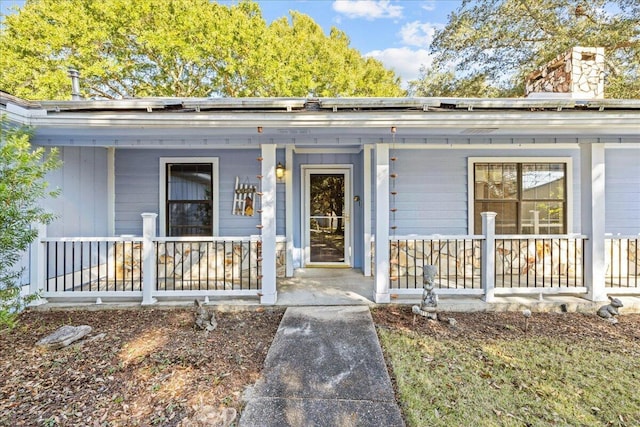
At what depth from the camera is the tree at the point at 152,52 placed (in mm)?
10766

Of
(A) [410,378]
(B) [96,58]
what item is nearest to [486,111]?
(A) [410,378]

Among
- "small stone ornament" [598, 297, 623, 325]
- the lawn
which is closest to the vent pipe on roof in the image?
the lawn

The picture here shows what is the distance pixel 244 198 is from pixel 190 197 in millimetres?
1091

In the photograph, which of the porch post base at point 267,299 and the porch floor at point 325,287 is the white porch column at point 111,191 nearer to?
the porch floor at point 325,287

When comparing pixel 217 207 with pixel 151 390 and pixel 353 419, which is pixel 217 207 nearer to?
pixel 151 390

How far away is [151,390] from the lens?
2537 mm

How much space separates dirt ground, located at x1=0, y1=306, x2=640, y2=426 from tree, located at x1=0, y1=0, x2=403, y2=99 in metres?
11.1

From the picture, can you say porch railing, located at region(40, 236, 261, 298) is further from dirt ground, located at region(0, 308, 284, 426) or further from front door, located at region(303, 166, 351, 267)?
front door, located at region(303, 166, 351, 267)

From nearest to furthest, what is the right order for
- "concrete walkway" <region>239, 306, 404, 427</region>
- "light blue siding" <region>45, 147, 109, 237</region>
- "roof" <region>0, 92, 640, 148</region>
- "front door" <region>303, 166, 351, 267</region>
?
"concrete walkway" <region>239, 306, 404, 427</region> → "roof" <region>0, 92, 640, 148</region> → "light blue siding" <region>45, 147, 109, 237</region> → "front door" <region>303, 166, 351, 267</region>

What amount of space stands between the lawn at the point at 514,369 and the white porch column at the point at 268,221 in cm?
163

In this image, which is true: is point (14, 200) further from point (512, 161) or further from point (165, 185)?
point (512, 161)

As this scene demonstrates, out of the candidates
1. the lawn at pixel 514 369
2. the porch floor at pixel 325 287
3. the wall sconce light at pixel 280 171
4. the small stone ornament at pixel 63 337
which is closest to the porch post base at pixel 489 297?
the lawn at pixel 514 369

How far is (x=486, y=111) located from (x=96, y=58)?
1421 centimetres

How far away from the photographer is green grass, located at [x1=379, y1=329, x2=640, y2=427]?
7.32 feet
